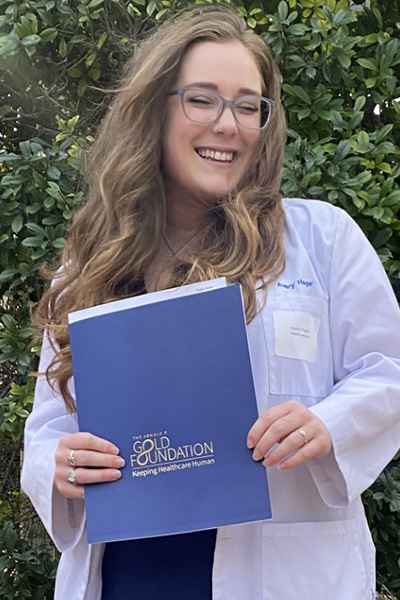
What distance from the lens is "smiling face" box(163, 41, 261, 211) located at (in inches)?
72.0

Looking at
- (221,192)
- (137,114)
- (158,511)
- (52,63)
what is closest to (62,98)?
(52,63)

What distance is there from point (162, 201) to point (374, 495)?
130 centimetres

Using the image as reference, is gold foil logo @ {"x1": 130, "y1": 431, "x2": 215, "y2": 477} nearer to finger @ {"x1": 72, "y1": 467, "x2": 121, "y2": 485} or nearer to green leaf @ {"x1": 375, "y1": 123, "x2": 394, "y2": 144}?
finger @ {"x1": 72, "y1": 467, "x2": 121, "y2": 485}

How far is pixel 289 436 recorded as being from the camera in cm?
141

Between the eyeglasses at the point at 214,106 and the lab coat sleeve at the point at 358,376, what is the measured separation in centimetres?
34

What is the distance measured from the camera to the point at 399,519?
9.06ft

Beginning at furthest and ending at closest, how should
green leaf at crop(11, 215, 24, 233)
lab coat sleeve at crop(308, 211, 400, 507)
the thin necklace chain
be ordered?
green leaf at crop(11, 215, 24, 233) → the thin necklace chain → lab coat sleeve at crop(308, 211, 400, 507)

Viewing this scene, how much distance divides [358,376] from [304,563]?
38cm

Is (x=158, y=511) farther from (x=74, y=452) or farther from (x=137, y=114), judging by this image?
(x=137, y=114)

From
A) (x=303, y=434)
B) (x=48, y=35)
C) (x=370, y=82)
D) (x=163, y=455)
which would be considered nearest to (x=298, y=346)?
(x=303, y=434)

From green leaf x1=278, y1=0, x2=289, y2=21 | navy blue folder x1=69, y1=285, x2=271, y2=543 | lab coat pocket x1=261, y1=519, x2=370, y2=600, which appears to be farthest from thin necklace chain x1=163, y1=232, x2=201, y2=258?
green leaf x1=278, y1=0, x2=289, y2=21

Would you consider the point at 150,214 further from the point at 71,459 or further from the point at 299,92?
the point at 299,92

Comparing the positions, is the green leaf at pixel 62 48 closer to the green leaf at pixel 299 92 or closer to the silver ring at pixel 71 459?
the green leaf at pixel 299 92

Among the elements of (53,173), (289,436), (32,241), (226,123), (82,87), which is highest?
(226,123)
